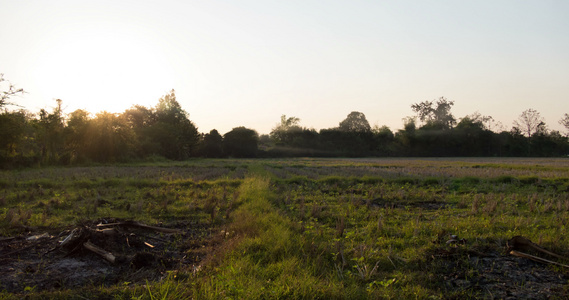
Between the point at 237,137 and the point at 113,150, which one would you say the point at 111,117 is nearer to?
the point at 113,150

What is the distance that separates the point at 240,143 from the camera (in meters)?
64.4

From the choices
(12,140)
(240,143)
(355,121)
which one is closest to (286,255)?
(12,140)

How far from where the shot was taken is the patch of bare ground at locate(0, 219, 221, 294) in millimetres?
4348

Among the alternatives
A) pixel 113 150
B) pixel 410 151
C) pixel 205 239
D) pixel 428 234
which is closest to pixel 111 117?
pixel 113 150

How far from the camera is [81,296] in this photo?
355cm

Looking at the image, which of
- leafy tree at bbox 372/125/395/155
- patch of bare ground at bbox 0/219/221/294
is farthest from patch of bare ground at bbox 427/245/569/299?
leafy tree at bbox 372/125/395/155

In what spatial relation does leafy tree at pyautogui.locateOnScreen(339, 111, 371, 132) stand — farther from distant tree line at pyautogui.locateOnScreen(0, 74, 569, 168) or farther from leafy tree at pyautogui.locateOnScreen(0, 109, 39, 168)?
leafy tree at pyautogui.locateOnScreen(0, 109, 39, 168)

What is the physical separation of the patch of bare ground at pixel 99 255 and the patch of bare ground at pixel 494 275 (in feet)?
12.3

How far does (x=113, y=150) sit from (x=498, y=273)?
3965cm

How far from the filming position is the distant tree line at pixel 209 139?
32875mm

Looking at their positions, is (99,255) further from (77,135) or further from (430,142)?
(430,142)

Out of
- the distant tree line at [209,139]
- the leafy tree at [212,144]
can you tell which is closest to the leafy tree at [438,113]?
the distant tree line at [209,139]

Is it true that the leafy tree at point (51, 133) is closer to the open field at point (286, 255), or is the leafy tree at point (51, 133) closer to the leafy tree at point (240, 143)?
the open field at point (286, 255)

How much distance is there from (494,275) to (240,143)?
61.3m
